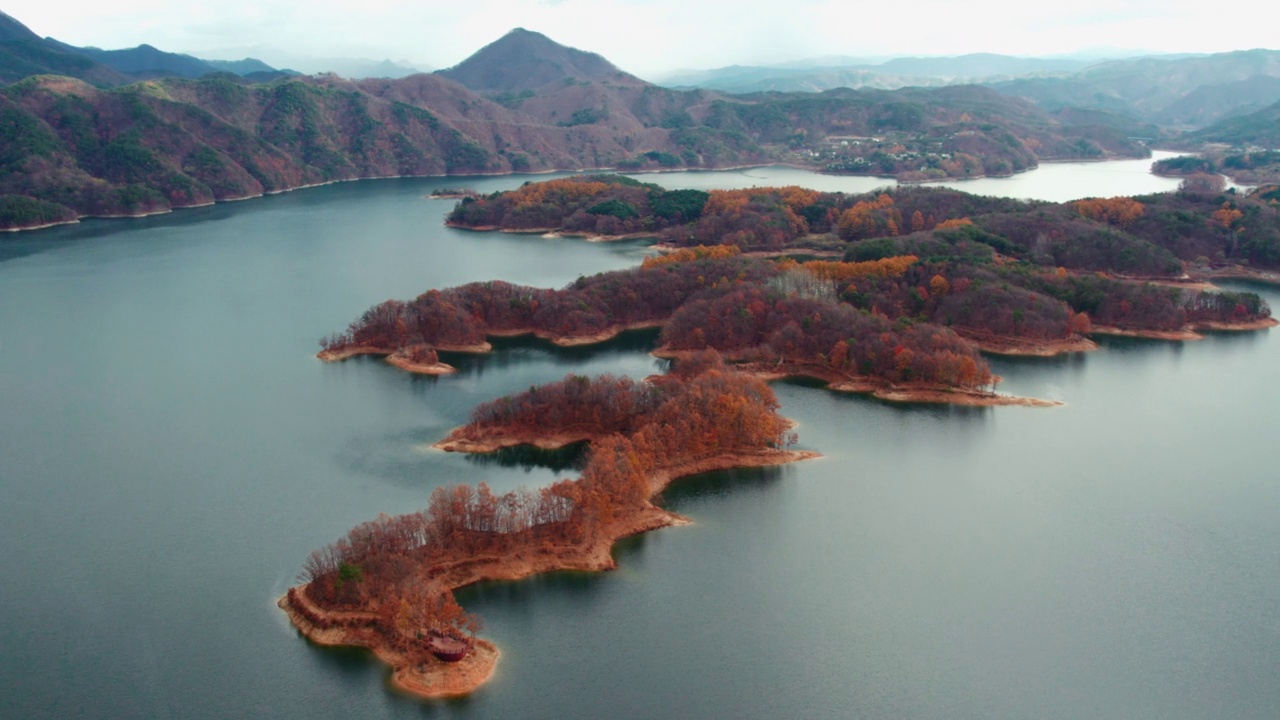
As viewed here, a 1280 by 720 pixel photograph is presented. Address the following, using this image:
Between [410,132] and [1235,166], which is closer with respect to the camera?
[1235,166]

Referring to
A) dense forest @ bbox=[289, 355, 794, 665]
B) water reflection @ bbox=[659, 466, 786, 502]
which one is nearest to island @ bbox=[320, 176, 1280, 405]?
dense forest @ bbox=[289, 355, 794, 665]

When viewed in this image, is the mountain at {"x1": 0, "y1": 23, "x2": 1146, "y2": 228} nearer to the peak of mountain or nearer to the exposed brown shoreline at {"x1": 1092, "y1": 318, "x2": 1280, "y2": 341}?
the peak of mountain

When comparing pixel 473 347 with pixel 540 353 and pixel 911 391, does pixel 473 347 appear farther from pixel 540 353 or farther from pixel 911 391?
pixel 911 391

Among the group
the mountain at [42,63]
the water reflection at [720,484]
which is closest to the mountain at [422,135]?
the mountain at [42,63]

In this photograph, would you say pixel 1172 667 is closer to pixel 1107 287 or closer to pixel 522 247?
pixel 1107 287

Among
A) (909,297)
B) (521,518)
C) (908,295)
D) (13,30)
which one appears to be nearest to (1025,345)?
(909,297)

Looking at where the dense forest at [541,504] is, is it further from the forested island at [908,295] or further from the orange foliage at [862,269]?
the orange foliage at [862,269]

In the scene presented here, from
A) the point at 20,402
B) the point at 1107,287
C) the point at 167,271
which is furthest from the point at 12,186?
the point at 1107,287
